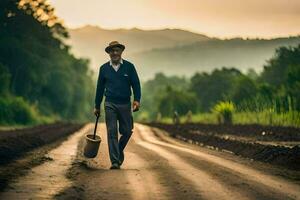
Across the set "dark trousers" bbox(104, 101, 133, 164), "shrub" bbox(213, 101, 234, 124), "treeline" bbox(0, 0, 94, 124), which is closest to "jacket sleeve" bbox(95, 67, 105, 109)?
"dark trousers" bbox(104, 101, 133, 164)

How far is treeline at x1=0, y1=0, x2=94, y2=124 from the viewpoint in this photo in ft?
228

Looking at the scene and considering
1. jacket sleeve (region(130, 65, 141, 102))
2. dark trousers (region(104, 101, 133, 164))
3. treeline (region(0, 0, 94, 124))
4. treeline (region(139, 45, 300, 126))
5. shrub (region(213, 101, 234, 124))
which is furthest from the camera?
treeline (region(139, 45, 300, 126))

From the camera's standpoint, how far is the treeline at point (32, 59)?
69438 millimetres

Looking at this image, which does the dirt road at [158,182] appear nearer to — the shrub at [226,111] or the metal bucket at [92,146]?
the metal bucket at [92,146]

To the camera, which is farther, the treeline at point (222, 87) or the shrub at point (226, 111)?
the treeline at point (222, 87)

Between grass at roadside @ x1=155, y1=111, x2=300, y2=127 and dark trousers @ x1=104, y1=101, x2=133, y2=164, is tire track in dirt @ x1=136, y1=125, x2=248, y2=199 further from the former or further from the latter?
grass at roadside @ x1=155, y1=111, x2=300, y2=127

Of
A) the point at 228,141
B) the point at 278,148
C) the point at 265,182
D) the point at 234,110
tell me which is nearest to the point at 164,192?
the point at 265,182

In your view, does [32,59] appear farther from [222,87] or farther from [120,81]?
[120,81]

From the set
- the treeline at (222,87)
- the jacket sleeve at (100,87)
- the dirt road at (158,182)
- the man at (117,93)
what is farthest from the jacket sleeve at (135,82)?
the treeline at (222,87)

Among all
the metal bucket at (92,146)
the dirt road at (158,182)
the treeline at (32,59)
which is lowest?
the dirt road at (158,182)

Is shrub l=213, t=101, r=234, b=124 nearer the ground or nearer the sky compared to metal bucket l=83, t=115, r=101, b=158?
nearer the sky

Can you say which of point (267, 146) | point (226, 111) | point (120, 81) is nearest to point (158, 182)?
point (120, 81)

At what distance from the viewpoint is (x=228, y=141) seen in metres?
22.6

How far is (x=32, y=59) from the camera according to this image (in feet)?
239
